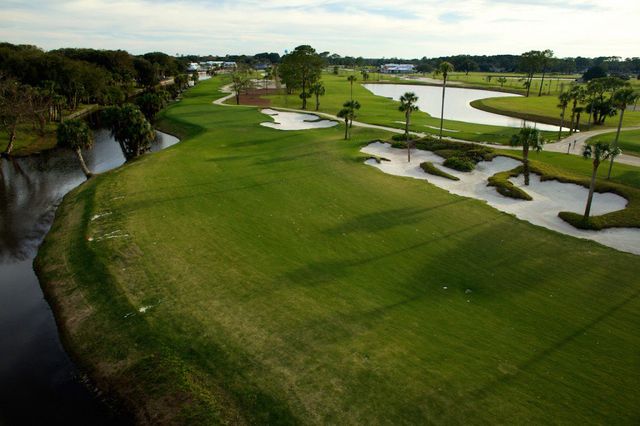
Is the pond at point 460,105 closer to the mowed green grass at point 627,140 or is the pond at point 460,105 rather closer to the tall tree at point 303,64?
the mowed green grass at point 627,140

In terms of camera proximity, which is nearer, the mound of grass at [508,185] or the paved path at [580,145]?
the mound of grass at [508,185]

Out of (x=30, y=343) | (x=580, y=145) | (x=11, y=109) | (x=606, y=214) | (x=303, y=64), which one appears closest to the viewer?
(x=30, y=343)

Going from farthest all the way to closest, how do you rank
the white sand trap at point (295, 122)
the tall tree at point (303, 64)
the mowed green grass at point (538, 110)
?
1. the tall tree at point (303, 64)
2. the mowed green grass at point (538, 110)
3. the white sand trap at point (295, 122)

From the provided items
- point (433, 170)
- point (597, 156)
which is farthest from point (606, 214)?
point (433, 170)

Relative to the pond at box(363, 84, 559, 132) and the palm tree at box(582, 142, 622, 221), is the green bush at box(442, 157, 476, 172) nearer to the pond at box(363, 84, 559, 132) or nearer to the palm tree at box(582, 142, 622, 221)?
the palm tree at box(582, 142, 622, 221)

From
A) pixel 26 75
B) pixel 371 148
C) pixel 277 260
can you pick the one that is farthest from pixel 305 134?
pixel 26 75

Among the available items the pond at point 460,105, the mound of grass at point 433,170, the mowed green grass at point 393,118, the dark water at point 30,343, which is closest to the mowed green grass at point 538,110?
the pond at point 460,105

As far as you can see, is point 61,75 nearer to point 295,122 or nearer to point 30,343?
point 295,122
